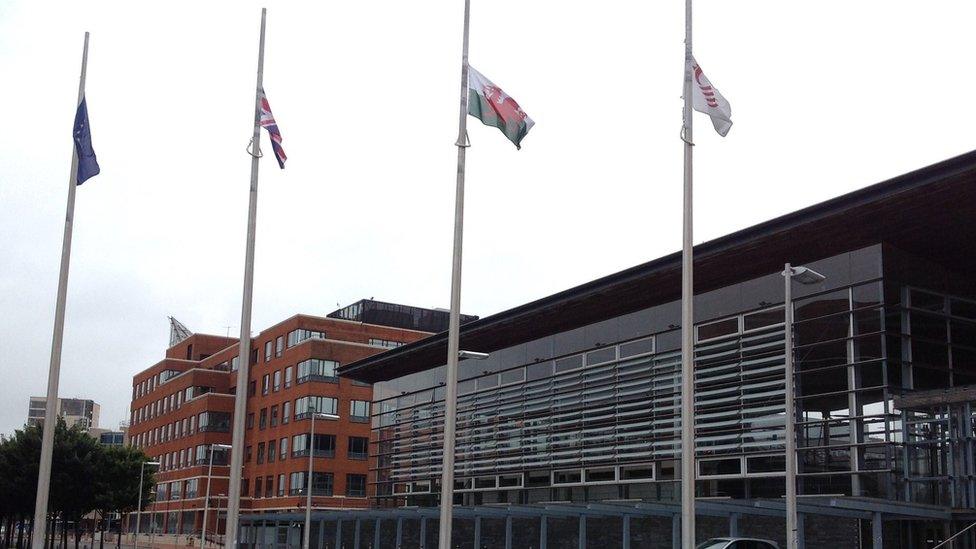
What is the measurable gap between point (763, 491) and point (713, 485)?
2.28 meters

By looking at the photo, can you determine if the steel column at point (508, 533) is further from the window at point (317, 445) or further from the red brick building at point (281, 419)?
the window at point (317, 445)

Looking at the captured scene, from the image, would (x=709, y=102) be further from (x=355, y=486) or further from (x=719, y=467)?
(x=355, y=486)

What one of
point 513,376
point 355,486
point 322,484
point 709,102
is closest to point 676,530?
point 513,376

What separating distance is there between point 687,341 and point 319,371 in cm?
6686

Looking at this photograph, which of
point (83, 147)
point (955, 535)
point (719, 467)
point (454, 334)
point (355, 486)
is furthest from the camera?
point (355, 486)

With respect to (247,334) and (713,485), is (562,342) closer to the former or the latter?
(713,485)

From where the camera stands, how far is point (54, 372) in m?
23.2

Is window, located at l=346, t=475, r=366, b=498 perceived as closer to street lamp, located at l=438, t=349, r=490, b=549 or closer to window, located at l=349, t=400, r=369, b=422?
window, located at l=349, t=400, r=369, b=422

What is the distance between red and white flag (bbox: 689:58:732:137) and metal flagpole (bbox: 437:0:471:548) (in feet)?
14.9

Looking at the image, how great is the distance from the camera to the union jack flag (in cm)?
2428

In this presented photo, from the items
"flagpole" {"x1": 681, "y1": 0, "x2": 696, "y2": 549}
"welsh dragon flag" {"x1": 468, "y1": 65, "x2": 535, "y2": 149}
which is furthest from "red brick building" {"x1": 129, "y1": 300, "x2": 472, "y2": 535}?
"flagpole" {"x1": 681, "y1": 0, "x2": 696, "y2": 549}

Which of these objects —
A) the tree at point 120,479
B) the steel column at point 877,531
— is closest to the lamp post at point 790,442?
the steel column at point 877,531

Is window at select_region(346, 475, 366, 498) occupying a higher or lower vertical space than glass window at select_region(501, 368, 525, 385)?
lower

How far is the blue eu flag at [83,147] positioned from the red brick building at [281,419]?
5838cm
